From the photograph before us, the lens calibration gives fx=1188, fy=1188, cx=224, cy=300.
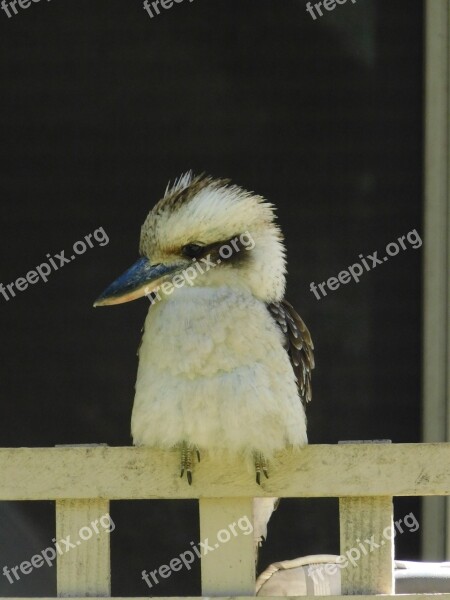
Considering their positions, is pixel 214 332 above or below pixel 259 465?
above

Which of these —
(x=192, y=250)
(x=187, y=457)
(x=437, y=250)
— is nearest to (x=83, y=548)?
(x=187, y=457)

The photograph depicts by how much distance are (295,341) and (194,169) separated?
1466 millimetres

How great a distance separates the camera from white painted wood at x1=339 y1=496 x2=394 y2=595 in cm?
195

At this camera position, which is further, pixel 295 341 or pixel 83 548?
pixel 295 341

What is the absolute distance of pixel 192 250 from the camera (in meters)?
2.29

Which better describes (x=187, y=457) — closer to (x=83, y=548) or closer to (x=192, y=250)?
(x=83, y=548)

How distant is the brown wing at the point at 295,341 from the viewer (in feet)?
7.72

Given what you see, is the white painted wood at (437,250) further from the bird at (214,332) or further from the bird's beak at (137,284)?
the bird's beak at (137,284)

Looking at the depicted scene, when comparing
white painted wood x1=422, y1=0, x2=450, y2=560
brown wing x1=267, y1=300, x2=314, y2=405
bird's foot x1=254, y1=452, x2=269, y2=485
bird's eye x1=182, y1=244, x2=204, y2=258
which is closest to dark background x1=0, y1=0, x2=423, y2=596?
white painted wood x1=422, y1=0, x2=450, y2=560

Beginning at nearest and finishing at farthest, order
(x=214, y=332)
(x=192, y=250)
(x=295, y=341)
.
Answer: (x=214, y=332) < (x=192, y=250) < (x=295, y=341)

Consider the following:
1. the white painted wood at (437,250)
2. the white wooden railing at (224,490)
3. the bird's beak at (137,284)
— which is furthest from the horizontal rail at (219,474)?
the white painted wood at (437,250)

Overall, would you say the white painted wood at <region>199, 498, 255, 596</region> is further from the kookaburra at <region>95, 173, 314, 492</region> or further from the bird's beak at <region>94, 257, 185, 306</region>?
the bird's beak at <region>94, 257, 185, 306</region>

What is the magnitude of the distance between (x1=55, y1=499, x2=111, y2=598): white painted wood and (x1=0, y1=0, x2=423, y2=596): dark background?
1.81m

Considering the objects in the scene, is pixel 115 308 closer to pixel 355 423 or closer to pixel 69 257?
pixel 69 257
